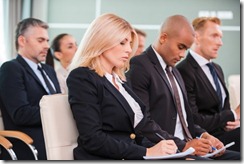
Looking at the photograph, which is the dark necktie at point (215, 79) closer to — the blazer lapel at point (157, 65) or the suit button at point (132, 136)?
the blazer lapel at point (157, 65)

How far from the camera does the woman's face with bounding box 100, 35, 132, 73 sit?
2.04 m

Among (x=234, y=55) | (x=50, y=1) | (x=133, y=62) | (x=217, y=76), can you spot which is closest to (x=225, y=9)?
(x=234, y=55)

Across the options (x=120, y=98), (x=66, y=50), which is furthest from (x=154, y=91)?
(x=66, y=50)

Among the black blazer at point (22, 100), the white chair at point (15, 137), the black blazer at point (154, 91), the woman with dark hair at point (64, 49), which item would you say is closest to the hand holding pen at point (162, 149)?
the black blazer at point (154, 91)

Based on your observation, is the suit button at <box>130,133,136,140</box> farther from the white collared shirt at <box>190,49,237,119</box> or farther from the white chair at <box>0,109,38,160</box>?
the white collared shirt at <box>190,49,237,119</box>

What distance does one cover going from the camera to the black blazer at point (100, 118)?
1.87m

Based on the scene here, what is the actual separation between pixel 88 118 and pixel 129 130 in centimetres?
23

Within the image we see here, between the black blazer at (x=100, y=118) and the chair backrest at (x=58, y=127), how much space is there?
0.06 m

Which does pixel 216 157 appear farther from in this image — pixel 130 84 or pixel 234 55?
pixel 234 55

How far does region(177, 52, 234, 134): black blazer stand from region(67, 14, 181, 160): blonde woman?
0.81m

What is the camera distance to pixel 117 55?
2.05m

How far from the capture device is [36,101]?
109 inches

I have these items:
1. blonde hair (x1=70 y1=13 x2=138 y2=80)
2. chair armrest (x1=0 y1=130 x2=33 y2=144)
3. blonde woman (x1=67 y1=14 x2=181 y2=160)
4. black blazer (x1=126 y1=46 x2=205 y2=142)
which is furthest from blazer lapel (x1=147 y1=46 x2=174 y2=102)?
chair armrest (x1=0 y1=130 x2=33 y2=144)

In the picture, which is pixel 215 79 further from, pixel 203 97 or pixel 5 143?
pixel 5 143
